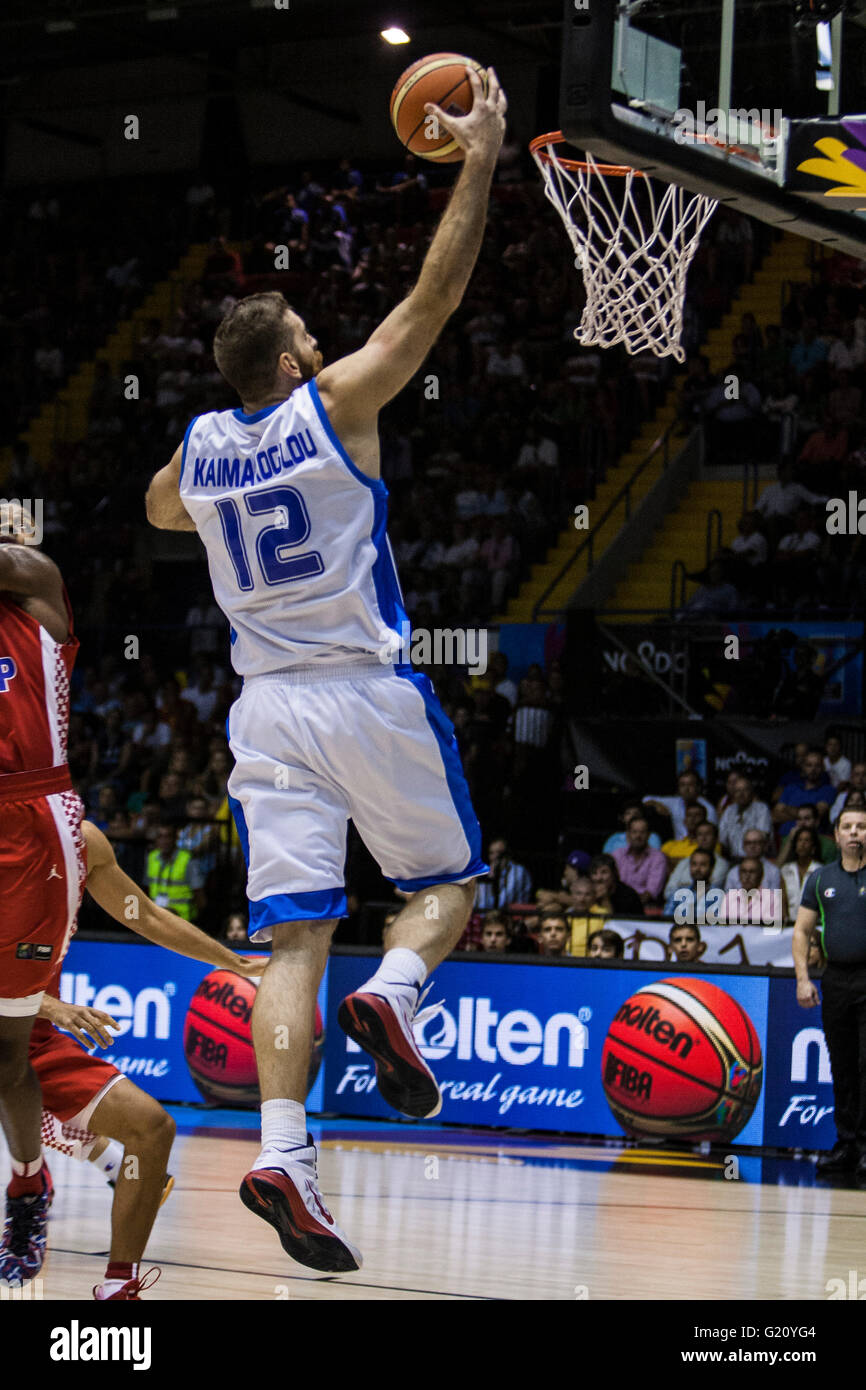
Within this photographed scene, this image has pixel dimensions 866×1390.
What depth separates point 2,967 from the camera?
5457 mm

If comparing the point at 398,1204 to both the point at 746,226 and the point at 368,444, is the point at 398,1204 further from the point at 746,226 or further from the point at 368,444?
the point at 746,226

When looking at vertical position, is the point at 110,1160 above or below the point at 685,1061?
above

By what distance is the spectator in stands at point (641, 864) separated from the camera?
12547 millimetres

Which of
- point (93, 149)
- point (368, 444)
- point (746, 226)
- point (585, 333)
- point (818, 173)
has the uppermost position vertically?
point (93, 149)

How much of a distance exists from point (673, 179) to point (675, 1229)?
4458 millimetres

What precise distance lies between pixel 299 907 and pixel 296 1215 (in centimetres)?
73

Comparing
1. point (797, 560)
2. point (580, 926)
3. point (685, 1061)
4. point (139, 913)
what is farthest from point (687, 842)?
point (139, 913)

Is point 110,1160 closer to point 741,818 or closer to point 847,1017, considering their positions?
point 847,1017

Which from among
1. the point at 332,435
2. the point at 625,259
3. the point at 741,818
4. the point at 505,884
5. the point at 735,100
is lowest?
the point at 505,884

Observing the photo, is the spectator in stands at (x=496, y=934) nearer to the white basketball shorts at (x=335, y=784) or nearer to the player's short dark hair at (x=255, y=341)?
the white basketball shorts at (x=335, y=784)

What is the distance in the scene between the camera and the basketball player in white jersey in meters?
4.34

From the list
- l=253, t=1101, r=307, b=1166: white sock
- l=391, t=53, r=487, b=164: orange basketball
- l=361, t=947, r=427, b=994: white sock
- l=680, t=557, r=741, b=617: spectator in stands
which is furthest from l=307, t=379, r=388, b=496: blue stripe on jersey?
l=680, t=557, r=741, b=617: spectator in stands

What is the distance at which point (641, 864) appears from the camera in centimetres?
1267

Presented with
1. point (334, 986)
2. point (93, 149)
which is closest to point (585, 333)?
point (334, 986)
